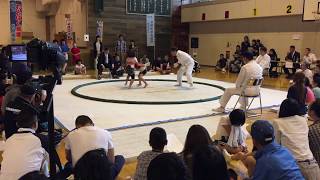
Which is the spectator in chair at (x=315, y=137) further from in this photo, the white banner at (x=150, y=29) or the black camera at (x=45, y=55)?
Result: the white banner at (x=150, y=29)

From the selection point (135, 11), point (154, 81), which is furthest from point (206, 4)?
point (154, 81)

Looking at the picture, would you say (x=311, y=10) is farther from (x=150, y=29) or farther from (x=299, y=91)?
(x=299, y=91)

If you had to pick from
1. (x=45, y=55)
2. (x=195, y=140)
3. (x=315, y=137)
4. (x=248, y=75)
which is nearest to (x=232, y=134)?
(x=315, y=137)

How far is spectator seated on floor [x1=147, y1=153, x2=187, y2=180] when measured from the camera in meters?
1.94

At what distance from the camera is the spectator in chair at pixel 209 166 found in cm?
216

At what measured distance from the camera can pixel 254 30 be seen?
14414 millimetres

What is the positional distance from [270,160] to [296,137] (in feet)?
2.60

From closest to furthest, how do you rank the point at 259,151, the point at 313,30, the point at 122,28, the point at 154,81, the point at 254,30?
the point at 259,151, the point at 154,81, the point at 313,30, the point at 254,30, the point at 122,28

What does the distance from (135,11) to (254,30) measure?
534cm

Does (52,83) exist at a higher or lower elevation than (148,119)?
higher

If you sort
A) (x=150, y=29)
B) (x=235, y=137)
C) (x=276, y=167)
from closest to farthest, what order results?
1. (x=276, y=167)
2. (x=235, y=137)
3. (x=150, y=29)

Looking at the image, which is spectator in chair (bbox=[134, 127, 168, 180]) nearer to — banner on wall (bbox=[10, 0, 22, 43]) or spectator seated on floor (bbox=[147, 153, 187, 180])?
spectator seated on floor (bbox=[147, 153, 187, 180])

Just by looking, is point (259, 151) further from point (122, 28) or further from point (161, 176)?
point (122, 28)

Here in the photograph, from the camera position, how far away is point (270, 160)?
214 cm
